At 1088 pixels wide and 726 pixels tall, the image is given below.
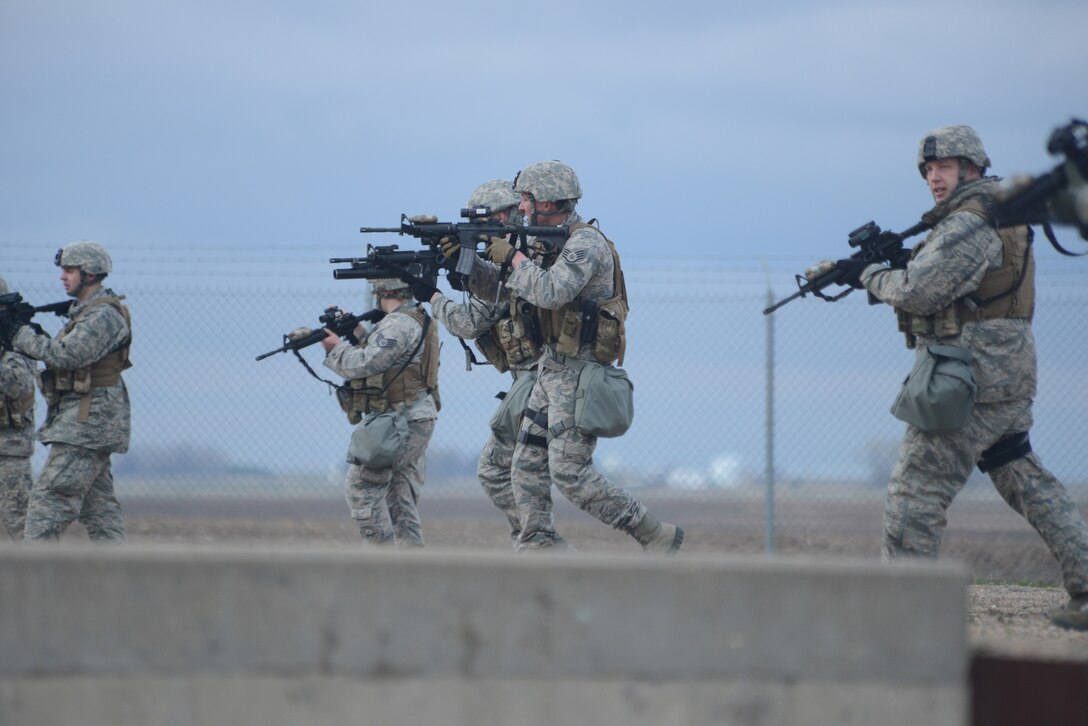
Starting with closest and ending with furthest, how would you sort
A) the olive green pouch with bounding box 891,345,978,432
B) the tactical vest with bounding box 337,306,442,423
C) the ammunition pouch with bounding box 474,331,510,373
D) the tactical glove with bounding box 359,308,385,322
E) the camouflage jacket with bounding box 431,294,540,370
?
the olive green pouch with bounding box 891,345,978,432 < the camouflage jacket with bounding box 431,294,540,370 < the ammunition pouch with bounding box 474,331,510,373 < the tactical vest with bounding box 337,306,442,423 < the tactical glove with bounding box 359,308,385,322

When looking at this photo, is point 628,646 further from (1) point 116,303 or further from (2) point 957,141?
(1) point 116,303

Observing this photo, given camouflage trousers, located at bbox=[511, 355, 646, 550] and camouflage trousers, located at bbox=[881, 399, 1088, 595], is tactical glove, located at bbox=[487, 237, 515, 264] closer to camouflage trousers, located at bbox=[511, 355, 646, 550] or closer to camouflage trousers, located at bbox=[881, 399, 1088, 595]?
camouflage trousers, located at bbox=[511, 355, 646, 550]

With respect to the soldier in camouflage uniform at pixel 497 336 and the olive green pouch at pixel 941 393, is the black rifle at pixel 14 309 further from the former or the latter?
the olive green pouch at pixel 941 393

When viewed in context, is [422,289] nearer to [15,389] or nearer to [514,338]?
[514,338]

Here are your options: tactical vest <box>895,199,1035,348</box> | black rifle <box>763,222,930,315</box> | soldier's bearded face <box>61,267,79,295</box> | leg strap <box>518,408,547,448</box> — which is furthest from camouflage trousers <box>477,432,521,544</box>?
soldier's bearded face <box>61,267,79,295</box>

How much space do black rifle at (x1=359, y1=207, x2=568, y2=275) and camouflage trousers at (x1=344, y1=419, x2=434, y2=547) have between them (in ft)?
4.18

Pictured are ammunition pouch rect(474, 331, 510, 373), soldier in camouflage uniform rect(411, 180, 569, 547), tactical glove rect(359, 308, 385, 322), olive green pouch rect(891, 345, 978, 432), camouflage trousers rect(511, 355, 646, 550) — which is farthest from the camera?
tactical glove rect(359, 308, 385, 322)

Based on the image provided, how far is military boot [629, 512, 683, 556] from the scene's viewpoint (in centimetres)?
630

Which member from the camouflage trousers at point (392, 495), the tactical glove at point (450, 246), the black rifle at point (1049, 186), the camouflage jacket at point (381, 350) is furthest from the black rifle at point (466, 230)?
the black rifle at point (1049, 186)

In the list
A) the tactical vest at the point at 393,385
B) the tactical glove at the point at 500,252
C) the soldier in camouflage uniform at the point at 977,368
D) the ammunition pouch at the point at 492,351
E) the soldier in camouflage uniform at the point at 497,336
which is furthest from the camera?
the tactical vest at the point at 393,385

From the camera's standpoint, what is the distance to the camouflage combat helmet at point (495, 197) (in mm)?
7520

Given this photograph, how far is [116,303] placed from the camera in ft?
25.2

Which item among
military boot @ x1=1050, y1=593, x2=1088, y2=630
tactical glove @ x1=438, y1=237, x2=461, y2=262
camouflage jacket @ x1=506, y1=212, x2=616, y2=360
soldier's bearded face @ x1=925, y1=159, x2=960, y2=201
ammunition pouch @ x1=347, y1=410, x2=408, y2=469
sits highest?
soldier's bearded face @ x1=925, y1=159, x2=960, y2=201

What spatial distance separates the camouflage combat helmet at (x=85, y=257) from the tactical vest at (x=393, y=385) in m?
1.69
